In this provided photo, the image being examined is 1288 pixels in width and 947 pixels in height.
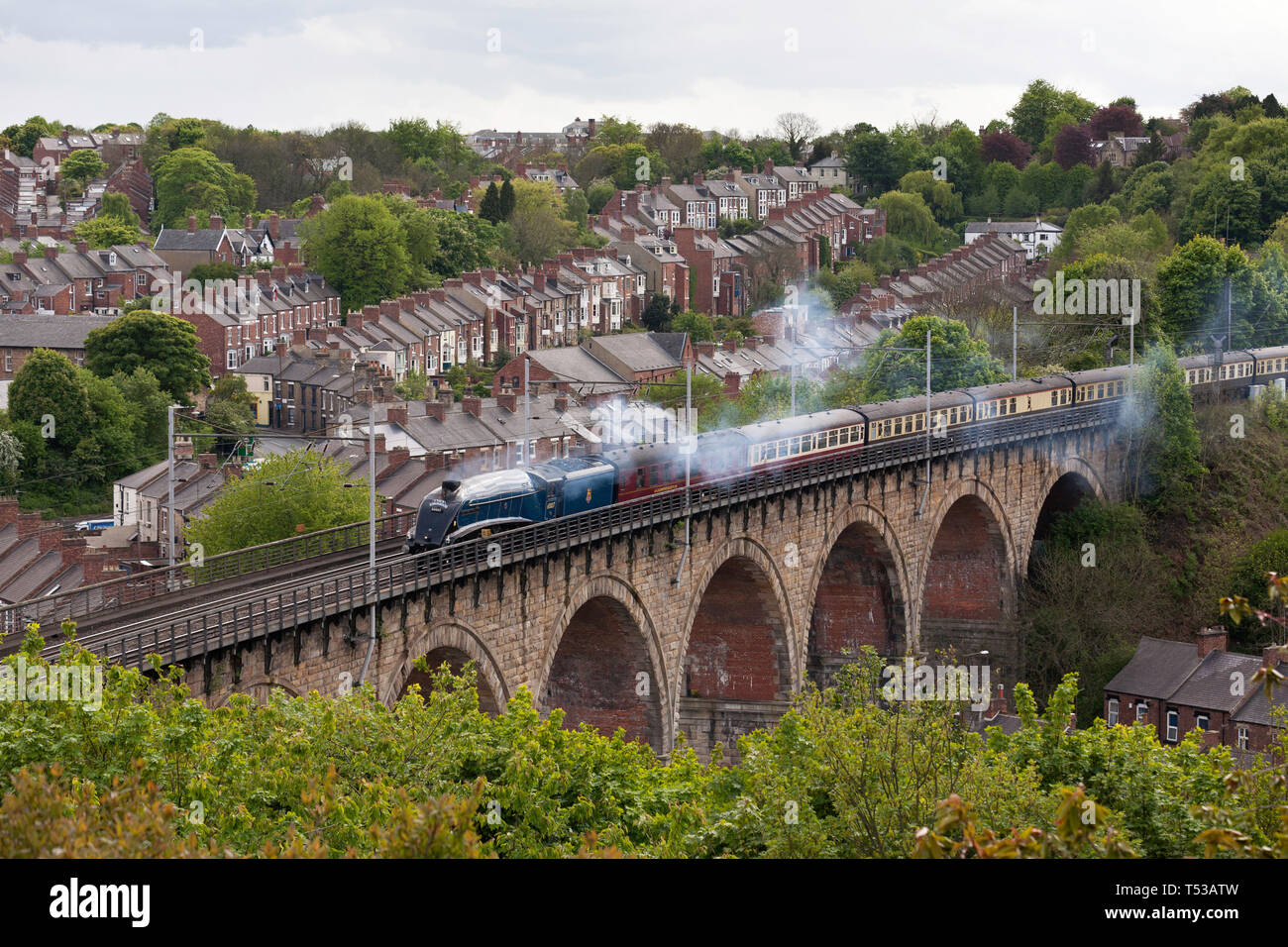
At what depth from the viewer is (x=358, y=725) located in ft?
75.9

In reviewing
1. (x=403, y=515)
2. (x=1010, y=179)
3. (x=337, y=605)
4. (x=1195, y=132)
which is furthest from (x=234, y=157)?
(x=337, y=605)

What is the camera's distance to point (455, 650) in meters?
33.8

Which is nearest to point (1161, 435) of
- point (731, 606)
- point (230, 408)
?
point (731, 606)

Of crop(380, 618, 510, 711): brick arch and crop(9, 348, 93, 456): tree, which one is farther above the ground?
crop(9, 348, 93, 456): tree

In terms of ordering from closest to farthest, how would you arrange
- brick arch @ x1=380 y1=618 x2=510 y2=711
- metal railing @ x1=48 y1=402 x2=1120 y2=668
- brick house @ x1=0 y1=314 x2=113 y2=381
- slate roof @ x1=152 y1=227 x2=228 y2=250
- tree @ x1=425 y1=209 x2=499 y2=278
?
metal railing @ x1=48 y1=402 x2=1120 y2=668 → brick arch @ x1=380 y1=618 x2=510 y2=711 → brick house @ x1=0 y1=314 x2=113 y2=381 → slate roof @ x1=152 y1=227 x2=228 y2=250 → tree @ x1=425 y1=209 x2=499 y2=278

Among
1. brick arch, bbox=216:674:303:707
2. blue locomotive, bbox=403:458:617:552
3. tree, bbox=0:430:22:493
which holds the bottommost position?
brick arch, bbox=216:674:303:707

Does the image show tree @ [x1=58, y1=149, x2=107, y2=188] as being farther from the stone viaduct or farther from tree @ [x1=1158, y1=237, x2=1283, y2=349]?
the stone viaduct

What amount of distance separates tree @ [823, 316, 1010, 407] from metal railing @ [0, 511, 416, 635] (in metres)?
27.8

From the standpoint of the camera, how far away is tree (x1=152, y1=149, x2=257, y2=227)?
133375mm

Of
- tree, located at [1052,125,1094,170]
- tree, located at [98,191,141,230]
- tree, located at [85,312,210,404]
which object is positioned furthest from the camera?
tree, located at [1052,125,1094,170]

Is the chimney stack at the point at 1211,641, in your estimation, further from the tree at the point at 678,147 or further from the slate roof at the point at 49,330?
the tree at the point at 678,147

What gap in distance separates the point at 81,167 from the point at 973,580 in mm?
117624

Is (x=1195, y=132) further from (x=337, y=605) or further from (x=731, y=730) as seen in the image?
(x=337, y=605)

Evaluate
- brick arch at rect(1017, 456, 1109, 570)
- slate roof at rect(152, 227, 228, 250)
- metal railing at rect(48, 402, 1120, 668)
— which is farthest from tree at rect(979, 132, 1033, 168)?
metal railing at rect(48, 402, 1120, 668)
